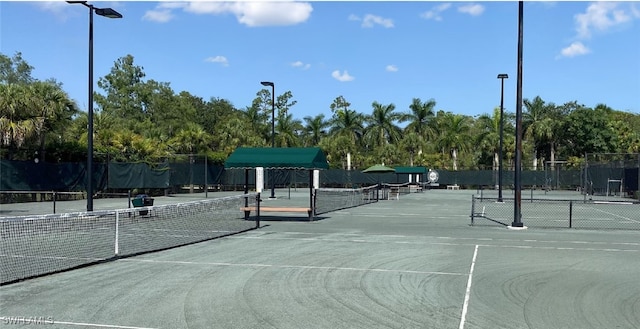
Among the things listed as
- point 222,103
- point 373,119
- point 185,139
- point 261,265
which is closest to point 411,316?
point 261,265

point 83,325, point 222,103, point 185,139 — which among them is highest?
point 222,103

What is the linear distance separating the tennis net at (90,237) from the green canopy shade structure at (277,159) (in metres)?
1.99

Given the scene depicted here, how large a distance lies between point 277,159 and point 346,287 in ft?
42.1

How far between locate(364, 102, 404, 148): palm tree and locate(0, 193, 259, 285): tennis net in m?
51.9

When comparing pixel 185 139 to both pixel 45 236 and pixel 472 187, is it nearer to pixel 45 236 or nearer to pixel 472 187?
pixel 472 187

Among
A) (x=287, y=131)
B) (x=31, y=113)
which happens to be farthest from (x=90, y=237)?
(x=287, y=131)

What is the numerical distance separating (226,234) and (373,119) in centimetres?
5785

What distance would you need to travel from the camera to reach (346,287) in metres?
9.15

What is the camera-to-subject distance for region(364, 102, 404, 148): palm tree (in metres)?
72.4

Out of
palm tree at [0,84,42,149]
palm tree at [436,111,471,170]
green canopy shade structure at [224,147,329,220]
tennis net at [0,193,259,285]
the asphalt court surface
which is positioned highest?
palm tree at [436,111,471,170]

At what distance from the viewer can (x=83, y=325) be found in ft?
22.2

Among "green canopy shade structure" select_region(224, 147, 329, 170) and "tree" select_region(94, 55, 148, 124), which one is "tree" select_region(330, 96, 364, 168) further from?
"green canopy shade structure" select_region(224, 147, 329, 170)

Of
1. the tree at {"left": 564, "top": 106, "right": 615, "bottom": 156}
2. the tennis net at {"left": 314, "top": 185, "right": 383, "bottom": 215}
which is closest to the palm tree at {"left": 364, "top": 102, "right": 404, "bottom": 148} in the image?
the tree at {"left": 564, "top": 106, "right": 615, "bottom": 156}

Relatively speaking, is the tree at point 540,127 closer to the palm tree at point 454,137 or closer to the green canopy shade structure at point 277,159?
the palm tree at point 454,137
